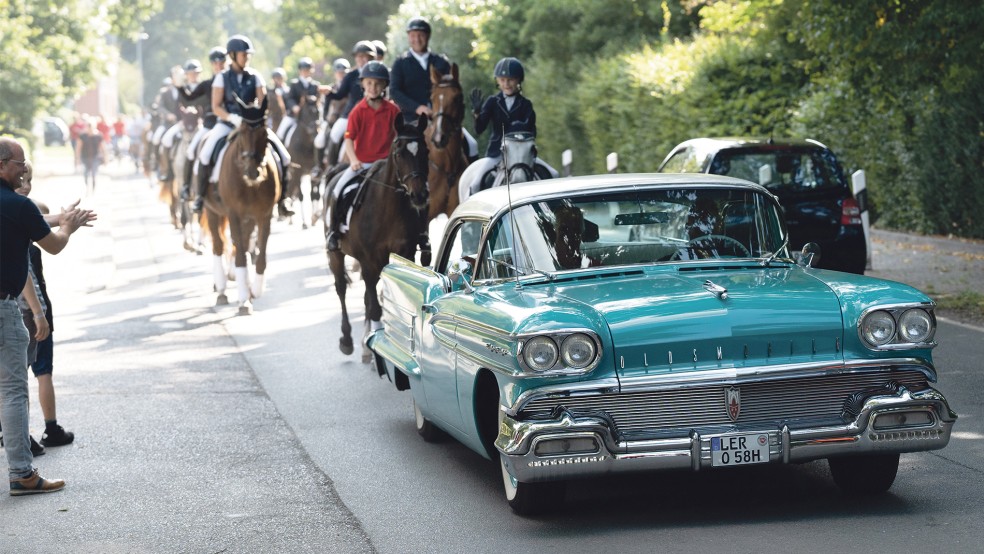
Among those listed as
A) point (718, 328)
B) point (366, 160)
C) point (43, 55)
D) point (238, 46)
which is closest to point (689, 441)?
point (718, 328)

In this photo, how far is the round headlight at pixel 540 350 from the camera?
23.1 feet

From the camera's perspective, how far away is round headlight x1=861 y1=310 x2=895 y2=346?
723 cm

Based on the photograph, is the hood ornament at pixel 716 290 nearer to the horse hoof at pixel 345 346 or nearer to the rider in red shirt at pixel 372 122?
the horse hoof at pixel 345 346

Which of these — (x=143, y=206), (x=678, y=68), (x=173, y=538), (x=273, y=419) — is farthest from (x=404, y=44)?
(x=173, y=538)

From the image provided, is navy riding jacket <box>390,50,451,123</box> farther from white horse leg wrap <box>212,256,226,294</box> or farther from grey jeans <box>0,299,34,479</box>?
grey jeans <box>0,299,34,479</box>

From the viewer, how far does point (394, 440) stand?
9.76m

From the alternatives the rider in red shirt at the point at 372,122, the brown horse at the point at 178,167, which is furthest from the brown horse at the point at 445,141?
the brown horse at the point at 178,167

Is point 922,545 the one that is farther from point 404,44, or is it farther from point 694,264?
point 404,44

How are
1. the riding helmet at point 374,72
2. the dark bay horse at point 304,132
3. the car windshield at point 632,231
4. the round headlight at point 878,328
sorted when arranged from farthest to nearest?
the dark bay horse at point 304,132 → the riding helmet at point 374,72 → the car windshield at point 632,231 → the round headlight at point 878,328

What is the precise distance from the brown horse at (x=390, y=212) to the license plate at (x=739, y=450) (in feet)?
21.2

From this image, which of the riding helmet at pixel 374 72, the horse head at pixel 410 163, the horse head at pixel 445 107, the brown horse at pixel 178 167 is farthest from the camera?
the brown horse at pixel 178 167

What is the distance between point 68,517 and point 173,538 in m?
0.84

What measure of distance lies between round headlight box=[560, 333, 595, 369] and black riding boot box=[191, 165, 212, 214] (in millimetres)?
12045

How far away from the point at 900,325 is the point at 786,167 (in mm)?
8391
